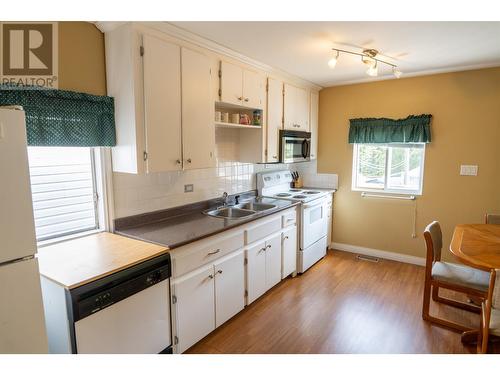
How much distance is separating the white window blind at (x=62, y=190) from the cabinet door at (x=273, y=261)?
1.54 m

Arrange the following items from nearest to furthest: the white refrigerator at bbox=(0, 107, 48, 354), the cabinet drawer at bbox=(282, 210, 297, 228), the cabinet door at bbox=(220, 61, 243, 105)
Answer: the white refrigerator at bbox=(0, 107, 48, 354), the cabinet door at bbox=(220, 61, 243, 105), the cabinet drawer at bbox=(282, 210, 297, 228)

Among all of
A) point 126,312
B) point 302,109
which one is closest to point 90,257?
point 126,312

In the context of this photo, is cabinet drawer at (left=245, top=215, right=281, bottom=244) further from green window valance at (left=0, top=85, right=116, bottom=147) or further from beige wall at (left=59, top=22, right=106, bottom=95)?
beige wall at (left=59, top=22, right=106, bottom=95)

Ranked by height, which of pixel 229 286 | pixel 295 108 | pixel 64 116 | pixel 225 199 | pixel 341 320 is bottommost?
pixel 341 320

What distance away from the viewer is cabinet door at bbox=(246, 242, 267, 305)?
2672 mm

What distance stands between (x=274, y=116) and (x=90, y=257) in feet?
7.44

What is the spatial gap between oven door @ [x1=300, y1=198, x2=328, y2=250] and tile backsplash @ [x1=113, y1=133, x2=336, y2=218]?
2.36 feet

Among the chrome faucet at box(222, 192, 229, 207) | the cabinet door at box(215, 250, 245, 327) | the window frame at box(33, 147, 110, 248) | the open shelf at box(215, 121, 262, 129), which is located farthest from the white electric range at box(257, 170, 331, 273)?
the window frame at box(33, 147, 110, 248)

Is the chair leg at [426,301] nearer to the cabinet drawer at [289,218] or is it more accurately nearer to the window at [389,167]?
the cabinet drawer at [289,218]

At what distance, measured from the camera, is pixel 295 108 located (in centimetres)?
365

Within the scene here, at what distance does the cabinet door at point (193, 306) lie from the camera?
2.01m

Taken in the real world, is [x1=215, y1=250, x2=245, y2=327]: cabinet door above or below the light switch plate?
below

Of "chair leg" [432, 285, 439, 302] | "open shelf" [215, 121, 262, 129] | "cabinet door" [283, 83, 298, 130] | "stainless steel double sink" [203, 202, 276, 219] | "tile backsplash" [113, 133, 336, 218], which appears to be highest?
"cabinet door" [283, 83, 298, 130]

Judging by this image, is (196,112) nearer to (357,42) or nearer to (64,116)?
(64,116)
